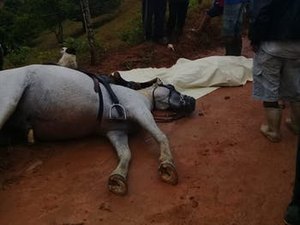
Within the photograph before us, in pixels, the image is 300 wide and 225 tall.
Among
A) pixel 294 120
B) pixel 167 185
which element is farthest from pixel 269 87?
pixel 167 185

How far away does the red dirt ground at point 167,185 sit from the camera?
12.3 ft

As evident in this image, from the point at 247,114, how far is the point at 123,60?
2.68m

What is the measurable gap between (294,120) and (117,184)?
1.96m

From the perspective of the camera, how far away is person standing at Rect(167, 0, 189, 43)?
846 centimetres

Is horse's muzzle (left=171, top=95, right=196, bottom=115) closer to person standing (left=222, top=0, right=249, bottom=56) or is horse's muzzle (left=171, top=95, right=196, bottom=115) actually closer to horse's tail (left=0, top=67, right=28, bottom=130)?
horse's tail (left=0, top=67, right=28, bottom=130)

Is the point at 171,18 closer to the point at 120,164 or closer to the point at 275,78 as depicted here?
the point at 275,78

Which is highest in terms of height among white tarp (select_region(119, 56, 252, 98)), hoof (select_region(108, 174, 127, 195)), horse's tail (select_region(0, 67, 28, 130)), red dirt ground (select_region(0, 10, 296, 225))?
horse's tail (select_region(0, 67, 28, 130))

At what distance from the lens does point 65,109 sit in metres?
4.60

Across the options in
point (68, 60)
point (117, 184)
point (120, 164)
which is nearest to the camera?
point (117, 184)

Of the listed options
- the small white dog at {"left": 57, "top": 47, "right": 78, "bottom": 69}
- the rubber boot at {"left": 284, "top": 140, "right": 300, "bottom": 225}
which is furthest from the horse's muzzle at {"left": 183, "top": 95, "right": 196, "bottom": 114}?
the rubber boot at {"left": 284, "top": 140, "right": 300, "bottom": 225}

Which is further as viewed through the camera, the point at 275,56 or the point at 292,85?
the point at 292,85

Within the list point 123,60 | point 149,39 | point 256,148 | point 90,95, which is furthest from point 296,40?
point 149,39

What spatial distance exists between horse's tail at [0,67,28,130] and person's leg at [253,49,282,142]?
2102 mm

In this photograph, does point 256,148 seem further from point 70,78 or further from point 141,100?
point 70,78
